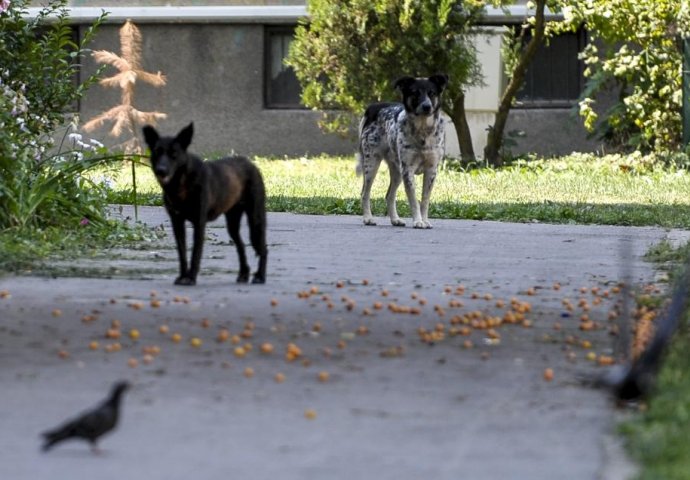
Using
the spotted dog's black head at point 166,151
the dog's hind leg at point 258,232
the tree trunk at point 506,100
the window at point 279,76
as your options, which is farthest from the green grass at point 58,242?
the window at point 279,76

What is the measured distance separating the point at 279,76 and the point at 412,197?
1188 cm

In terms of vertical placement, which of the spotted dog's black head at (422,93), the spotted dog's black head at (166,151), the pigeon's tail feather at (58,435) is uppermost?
the spotted dog's black head at (422,93)

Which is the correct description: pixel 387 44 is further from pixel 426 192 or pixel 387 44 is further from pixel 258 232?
pixel 258 232

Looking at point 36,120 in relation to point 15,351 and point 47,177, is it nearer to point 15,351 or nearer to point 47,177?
point 47,177

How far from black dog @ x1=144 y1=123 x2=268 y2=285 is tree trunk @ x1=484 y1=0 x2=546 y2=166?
12.4 m

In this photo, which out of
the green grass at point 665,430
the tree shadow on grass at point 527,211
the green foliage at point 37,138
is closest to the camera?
the green grass at point 665,430

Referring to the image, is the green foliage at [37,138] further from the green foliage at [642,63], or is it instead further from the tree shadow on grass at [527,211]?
the green foliage at [642,63]

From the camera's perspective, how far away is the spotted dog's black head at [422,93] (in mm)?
12281

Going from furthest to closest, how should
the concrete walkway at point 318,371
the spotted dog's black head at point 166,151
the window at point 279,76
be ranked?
the window at point 279,76 < the spotted dog's black head at point 166,151 < the concrete walkway at point 318,371

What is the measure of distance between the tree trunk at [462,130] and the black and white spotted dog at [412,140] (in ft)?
22.9

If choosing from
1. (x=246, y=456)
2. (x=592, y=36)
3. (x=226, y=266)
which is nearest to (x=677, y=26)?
(x=592, y=36)

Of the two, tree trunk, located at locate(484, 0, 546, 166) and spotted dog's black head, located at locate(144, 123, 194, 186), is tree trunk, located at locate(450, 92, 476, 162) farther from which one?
spotted dog's black head, located at locate(144, 123, 194, 186)

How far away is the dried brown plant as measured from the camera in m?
22.0

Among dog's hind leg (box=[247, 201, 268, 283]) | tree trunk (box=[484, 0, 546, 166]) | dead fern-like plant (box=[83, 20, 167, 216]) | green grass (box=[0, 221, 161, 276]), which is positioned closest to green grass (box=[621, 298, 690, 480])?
dog's hind leg (box=[247, 201, 268, 283])
